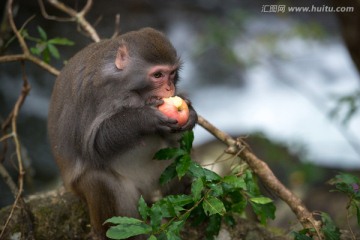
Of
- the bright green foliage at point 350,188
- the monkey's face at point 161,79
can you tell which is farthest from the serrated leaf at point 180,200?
the bright green foliage at point 350,188

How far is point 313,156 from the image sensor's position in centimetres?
1081

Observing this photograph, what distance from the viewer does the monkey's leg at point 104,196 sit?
450 centimetres

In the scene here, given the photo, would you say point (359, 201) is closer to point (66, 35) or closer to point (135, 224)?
point (135, 224)

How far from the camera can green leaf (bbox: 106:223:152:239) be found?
335cm

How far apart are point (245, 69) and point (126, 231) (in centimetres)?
972

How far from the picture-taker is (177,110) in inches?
166

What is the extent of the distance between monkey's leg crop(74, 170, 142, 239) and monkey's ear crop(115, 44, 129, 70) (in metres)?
0.84

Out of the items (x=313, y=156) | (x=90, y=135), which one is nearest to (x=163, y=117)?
(x=90, y=135)

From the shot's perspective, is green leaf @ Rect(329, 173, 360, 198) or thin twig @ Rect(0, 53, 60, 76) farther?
thin twig @ Rect(0, 53, 60, 76)

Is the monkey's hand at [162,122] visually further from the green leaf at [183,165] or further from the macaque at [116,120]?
the green leaf at [183,165]

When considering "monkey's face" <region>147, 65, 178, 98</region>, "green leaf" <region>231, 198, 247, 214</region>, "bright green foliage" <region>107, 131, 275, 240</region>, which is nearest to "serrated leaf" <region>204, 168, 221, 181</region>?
"bright green foliage" <region>107, 131, 275, 240</region>

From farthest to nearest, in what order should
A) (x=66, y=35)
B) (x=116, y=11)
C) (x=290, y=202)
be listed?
(x=116, y=11) → (x=66, y=35) → (x=290, y=202)

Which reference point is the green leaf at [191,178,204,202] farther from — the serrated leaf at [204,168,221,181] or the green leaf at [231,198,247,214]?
the green leaf at [231,198,247,214]

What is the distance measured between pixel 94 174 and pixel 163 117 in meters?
0.77
